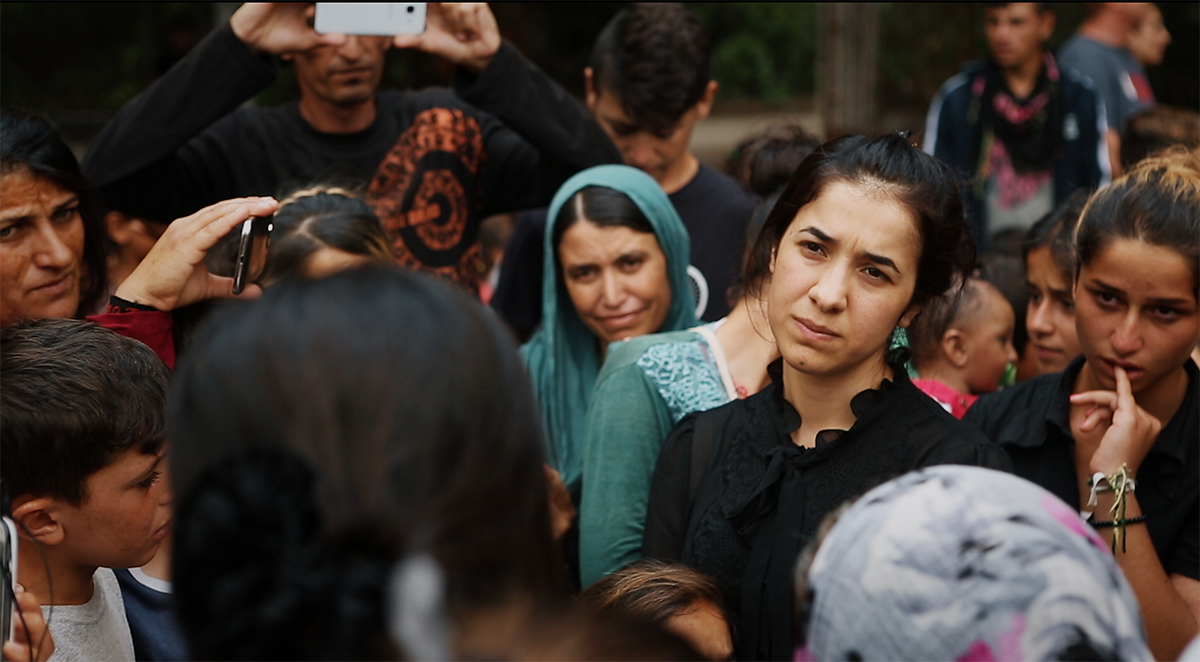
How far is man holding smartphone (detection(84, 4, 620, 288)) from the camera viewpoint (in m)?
3.10

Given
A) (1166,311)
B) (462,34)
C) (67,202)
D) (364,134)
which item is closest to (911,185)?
(1166,311)

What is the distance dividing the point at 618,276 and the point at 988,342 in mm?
1137

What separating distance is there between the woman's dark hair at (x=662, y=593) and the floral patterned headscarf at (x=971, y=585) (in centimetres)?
87

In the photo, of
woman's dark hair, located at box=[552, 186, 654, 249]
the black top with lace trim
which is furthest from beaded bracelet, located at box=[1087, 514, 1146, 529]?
woman's dark hair, located at box=[552, 186, 654, 249]

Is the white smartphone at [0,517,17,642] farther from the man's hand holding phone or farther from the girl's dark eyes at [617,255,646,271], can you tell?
the girl's dark eyes at [617,255,646,271]

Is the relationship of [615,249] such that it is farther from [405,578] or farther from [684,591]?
[405,578]

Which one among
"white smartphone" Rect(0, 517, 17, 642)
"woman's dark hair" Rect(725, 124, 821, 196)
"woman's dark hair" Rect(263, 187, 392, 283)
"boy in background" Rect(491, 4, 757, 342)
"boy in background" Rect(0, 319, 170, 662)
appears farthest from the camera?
"boy in background" Rect(491, 4, 757, 342)

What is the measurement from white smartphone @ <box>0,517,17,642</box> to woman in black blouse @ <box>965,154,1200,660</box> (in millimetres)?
1864

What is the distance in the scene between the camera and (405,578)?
2.81ft

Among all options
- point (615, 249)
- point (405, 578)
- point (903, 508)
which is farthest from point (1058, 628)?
point (615, 249)

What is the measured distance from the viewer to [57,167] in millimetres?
2529

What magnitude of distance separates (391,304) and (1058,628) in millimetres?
653

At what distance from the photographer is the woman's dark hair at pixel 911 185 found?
6.69 feet

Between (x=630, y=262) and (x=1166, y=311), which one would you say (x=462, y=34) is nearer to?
(x=630, y=262)
